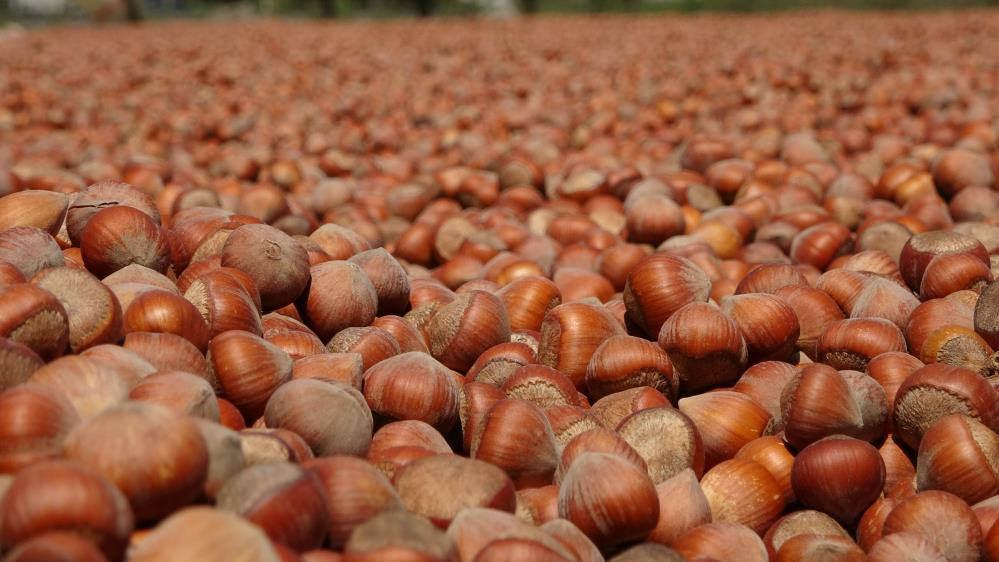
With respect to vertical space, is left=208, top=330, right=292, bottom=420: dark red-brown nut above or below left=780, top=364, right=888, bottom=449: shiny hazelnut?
above

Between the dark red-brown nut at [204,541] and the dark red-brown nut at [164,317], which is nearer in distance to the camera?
the dark red-brown nut at [204,541]

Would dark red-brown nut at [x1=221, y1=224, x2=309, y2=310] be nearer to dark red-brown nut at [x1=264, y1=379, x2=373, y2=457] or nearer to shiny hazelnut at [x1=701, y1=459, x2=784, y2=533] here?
dark red-brown nut at [x1=264, y1=379, x2=373, y2=457]

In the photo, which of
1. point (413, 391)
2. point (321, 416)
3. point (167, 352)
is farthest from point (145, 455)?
point (413, 391)

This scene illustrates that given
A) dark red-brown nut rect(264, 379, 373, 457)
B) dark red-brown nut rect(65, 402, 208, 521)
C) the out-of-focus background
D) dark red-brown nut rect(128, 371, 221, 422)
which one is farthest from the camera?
the out-of-focus background

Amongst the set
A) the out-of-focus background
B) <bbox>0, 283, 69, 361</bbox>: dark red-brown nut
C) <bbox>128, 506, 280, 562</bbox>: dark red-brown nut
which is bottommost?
<bbox>128, 506, 280, 562</bbox>: dark red-brown nut

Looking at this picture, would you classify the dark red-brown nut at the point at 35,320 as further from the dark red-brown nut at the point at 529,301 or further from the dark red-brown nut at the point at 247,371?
the dark red-brown nut at the point at 529,301

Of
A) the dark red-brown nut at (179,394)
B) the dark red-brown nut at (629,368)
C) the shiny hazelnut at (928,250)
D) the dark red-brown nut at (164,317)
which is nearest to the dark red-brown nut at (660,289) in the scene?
the dark red-brown nut at (629,368)

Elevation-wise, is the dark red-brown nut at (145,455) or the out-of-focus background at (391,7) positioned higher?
the out-of-focus background at (391,7)

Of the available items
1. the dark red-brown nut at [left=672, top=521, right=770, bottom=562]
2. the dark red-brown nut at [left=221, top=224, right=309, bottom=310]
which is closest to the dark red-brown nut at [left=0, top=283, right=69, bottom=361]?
the dark red-brown nut at [left=221, top=224, right=309, bottom=310]
